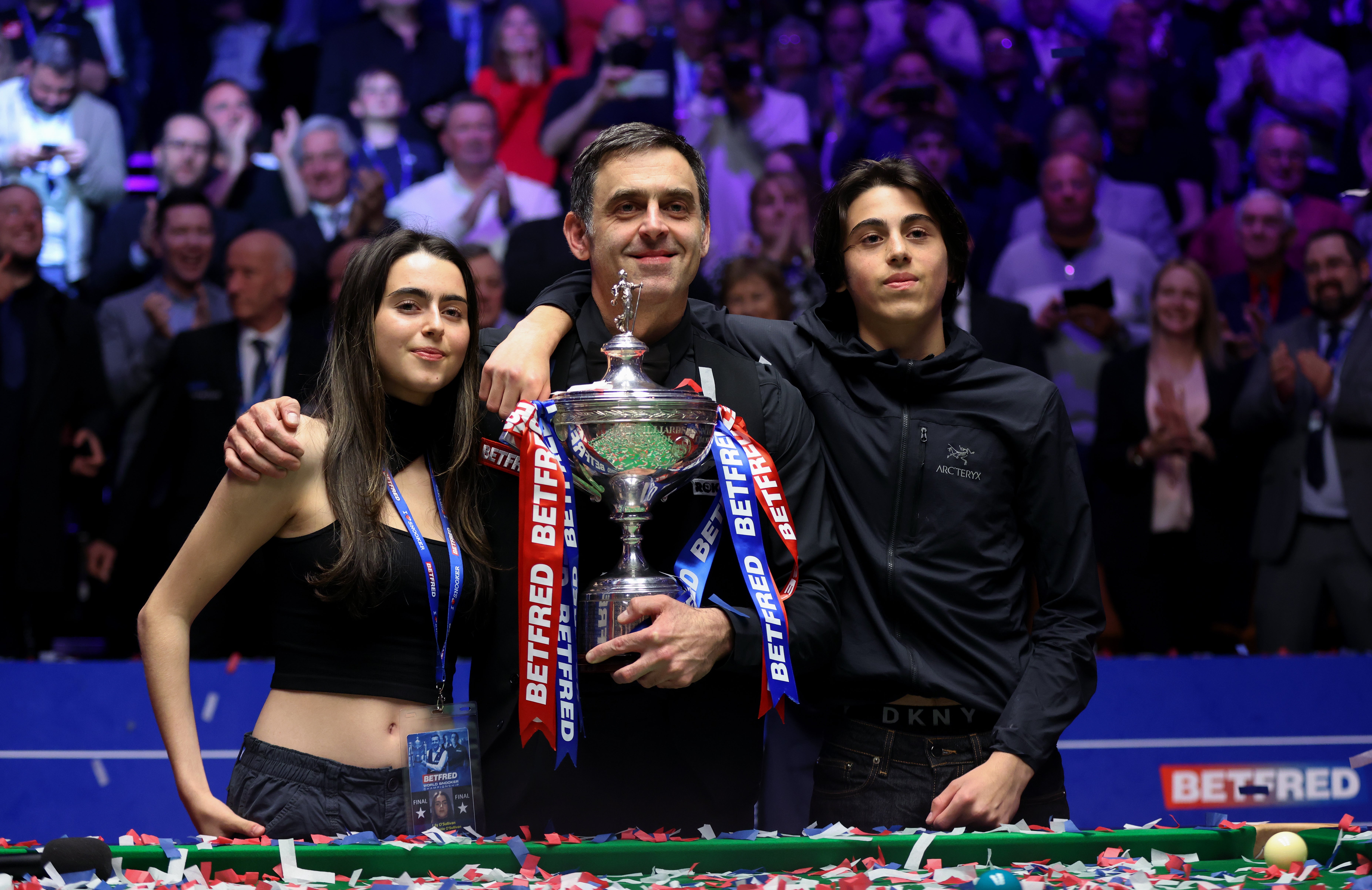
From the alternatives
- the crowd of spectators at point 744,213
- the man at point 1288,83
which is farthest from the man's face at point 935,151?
the man at point 1288,83

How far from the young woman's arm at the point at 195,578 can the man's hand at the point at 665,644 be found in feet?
2.03

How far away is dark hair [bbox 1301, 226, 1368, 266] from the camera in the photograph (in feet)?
18.5

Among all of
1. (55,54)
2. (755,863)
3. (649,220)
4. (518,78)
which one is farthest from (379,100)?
(755,863)

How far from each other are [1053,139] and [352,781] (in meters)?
5.24

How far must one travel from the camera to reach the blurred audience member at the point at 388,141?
20.0 feet

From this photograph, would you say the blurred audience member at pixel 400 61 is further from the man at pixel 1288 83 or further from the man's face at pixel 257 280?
the man at pixel 1288 83

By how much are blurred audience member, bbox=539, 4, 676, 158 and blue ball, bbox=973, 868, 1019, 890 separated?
504 cm

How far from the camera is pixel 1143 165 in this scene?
20.0 feet

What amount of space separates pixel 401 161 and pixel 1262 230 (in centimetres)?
431

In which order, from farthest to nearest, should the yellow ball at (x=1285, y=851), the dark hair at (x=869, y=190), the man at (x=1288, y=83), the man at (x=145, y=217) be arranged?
the man at (x=1288, y=83) < the man at (x=145, y=217) < the dark hair at (x=869, y=190) < the yellow ball at (x=1285, y=851)

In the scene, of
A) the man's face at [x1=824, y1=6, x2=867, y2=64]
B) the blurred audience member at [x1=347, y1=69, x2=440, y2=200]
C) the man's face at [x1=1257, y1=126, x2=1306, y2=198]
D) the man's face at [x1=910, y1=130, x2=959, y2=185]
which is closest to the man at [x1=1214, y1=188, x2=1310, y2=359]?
the man's face at [x1=1257, y1=126, x2=1306, y2=198]

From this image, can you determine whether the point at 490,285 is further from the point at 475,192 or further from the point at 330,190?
the point at 330,190

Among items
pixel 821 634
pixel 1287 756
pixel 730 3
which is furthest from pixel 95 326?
pixel 1287 756

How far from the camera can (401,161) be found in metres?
6.12
